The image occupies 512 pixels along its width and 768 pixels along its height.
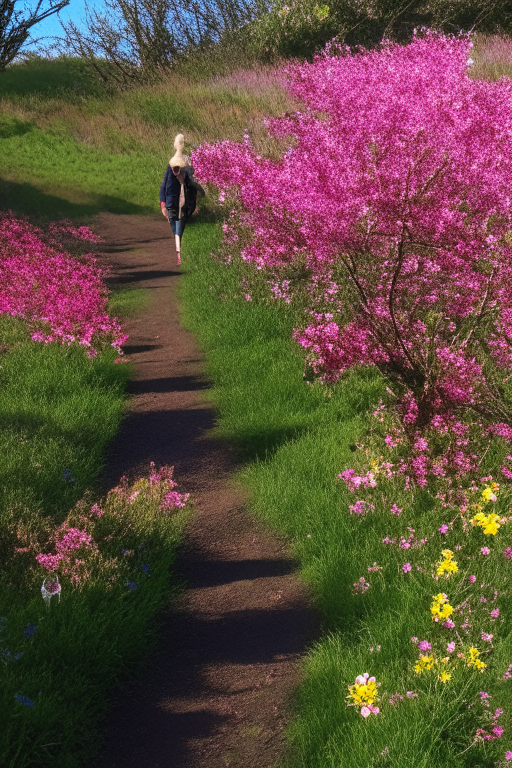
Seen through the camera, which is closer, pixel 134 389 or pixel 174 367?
pixel 134 389

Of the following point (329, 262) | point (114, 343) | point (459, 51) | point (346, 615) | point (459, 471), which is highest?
point (459, 51)

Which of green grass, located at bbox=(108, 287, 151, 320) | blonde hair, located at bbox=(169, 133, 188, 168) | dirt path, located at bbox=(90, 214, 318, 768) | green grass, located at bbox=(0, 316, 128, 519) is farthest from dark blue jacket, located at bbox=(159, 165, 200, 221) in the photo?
dirt path, located at bbox=(90, 214, 318, 768)

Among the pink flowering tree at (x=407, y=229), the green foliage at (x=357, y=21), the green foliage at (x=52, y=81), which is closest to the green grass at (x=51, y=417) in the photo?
the pink flowering tree at (x=407, y=229)

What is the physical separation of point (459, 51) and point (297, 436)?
31.6 feet

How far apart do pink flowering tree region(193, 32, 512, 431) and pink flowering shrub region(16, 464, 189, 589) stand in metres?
2.54

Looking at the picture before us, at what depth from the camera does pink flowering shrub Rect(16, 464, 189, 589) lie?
5082 millimetres

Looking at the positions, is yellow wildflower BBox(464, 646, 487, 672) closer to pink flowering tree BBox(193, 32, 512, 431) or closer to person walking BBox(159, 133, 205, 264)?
pink flowering tree BBox(193, 32, 512, 431)

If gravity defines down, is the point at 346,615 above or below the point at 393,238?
below

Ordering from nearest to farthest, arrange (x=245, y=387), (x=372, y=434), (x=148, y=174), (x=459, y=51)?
(x=372, y=434) → (x=245, y=387) → (x=459, y=51) → (x=148, y=174)

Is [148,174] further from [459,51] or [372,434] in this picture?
[372,434]

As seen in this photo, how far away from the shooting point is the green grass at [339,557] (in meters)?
3.64

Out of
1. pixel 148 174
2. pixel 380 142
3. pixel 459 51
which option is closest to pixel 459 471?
pixel 380 142

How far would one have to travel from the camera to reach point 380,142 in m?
11.0

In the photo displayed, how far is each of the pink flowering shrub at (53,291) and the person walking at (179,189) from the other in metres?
1.90
